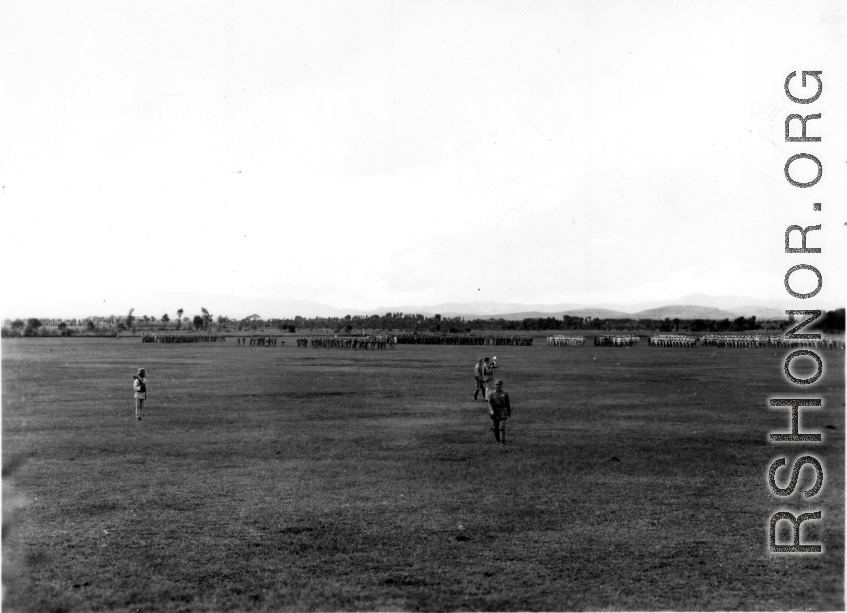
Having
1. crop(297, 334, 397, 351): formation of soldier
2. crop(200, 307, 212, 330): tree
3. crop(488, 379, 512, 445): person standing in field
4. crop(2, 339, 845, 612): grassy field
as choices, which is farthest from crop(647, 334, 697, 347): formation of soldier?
crop(200, 307, 212, 330): tree

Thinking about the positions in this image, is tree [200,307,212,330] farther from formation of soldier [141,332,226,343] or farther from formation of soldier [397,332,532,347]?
formation of soldier [397,332,532,347]

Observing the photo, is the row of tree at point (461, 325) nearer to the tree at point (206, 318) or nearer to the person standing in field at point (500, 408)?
the tree at point (206, 318)

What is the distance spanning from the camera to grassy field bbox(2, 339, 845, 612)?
784 centimetres

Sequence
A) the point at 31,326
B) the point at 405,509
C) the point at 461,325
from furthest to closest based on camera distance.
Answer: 1. the point at 461,325
2. the point at 31,326
3. the point at 405,509

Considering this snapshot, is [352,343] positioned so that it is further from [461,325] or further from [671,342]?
[461,325]

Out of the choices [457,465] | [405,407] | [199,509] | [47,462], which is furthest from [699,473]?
[47,462]

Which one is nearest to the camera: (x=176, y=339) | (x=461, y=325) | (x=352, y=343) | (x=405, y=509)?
(x=405, y=509)

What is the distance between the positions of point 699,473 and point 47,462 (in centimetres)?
1216

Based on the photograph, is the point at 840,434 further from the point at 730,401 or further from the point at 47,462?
the point at 47,462

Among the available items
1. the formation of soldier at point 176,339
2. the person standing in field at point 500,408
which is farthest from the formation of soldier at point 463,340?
the person standing in field at point 500,408

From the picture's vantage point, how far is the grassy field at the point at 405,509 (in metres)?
7.84

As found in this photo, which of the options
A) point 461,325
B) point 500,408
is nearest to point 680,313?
point 461,325

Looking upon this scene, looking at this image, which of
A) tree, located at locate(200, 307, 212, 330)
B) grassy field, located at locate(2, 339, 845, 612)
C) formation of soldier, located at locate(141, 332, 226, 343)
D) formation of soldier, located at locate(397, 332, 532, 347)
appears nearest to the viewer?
grassy field, located at locate(2, 339, 845, 612)

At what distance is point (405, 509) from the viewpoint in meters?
10.4
